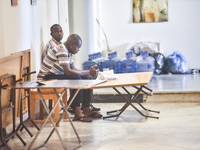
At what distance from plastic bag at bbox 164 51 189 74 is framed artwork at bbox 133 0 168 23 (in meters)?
1.03

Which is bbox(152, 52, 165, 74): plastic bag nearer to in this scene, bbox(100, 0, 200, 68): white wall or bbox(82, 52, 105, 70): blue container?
bbox(100, 0, 200, 68): white wall

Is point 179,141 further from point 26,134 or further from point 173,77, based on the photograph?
point 173,77

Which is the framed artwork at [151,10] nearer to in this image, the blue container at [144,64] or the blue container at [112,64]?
the blue container at [144,64]

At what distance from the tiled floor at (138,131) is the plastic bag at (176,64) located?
2.86m

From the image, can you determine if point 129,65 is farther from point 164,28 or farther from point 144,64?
point 164,28

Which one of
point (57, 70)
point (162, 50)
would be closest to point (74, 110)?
point (57, 70)

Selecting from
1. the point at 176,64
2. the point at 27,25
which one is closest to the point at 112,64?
the point at 176,64

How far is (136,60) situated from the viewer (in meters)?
9.97

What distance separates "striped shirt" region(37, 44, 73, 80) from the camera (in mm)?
6742

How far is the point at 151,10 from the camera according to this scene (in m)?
11.7

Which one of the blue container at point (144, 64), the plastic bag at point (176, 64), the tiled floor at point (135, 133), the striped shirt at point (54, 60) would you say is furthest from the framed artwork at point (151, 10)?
the striped shirt at point (54, 60)

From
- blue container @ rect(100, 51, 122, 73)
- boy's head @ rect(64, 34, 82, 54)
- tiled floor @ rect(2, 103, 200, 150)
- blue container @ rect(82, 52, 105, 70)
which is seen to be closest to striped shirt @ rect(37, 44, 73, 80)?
boy's head @ rect(64, 34, 82, 54)

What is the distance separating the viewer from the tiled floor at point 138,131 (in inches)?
224

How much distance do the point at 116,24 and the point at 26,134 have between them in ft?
19.8
